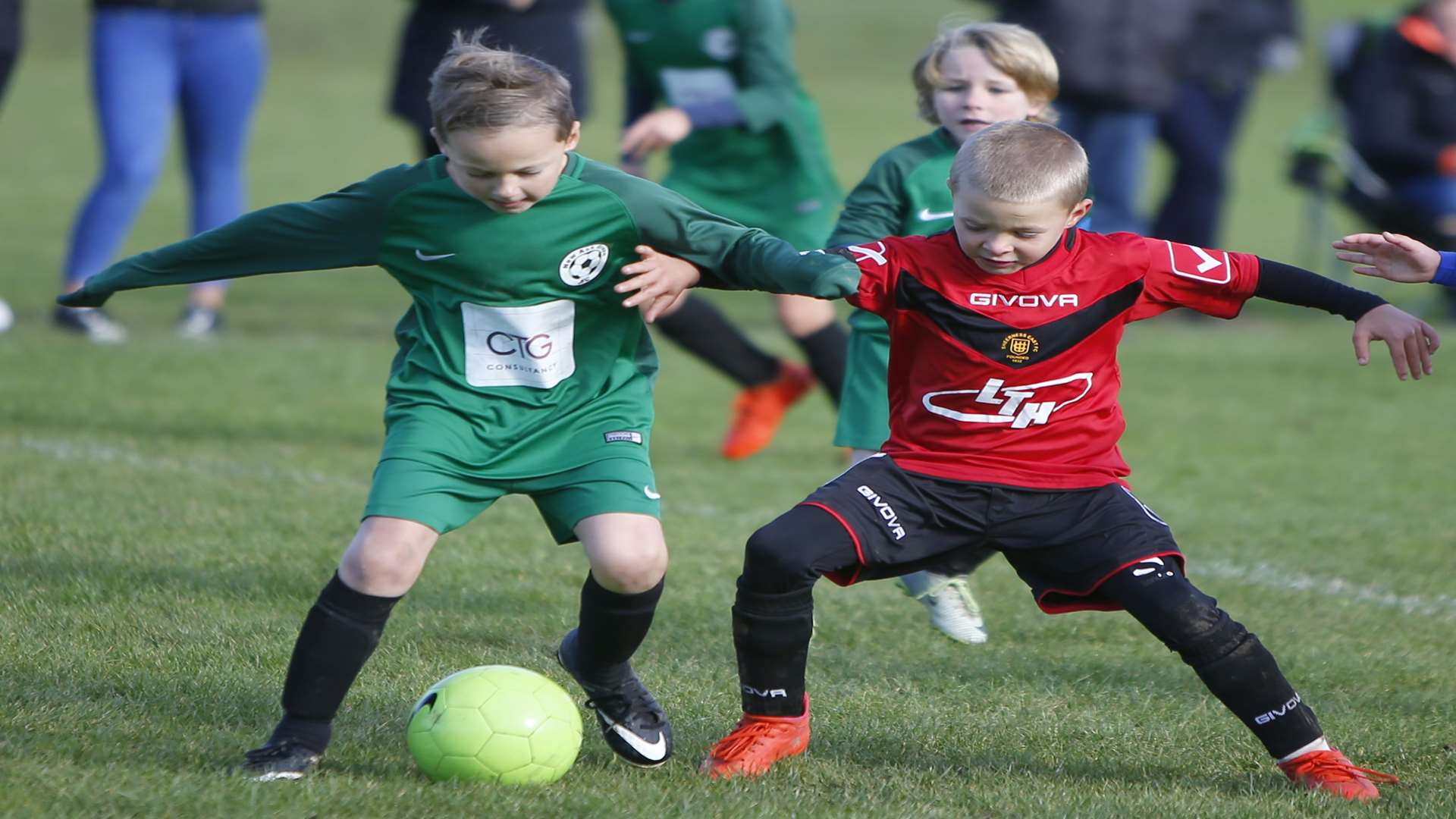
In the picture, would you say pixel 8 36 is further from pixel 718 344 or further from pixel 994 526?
pixel 994 526

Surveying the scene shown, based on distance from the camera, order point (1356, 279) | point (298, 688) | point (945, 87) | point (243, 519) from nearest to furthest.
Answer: point (298, 688), point (945, 87), point (243, 519), point (1356, 279)

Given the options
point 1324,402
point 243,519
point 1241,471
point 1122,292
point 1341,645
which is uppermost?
point 1122,292

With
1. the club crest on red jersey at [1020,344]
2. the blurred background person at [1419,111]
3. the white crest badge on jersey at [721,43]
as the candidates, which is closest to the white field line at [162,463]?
the white crest badge on jersey at [721,43]

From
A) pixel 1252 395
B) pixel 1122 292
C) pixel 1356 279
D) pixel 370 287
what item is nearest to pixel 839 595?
pixel 1122 292

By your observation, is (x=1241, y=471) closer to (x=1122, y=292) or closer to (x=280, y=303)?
(x=1122, y=292)

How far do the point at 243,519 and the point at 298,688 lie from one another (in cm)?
241

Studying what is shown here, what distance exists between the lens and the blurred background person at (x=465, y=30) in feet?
24.4

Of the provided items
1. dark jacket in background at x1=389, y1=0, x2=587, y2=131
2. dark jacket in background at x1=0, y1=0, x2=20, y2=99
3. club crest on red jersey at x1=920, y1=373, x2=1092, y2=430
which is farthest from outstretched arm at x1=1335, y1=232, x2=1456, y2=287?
dark jacket in background at x1=0, y1=0, x2=20, y2=99

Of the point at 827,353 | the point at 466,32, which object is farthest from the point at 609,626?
the point at 466,32

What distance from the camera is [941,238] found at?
3766 millimetres

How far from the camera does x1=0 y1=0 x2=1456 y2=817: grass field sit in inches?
136

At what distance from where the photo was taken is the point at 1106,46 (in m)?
9.74

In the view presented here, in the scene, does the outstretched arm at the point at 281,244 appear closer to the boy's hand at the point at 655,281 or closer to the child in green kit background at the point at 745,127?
the boy's hand at the point at 655,281

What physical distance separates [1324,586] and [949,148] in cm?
189
